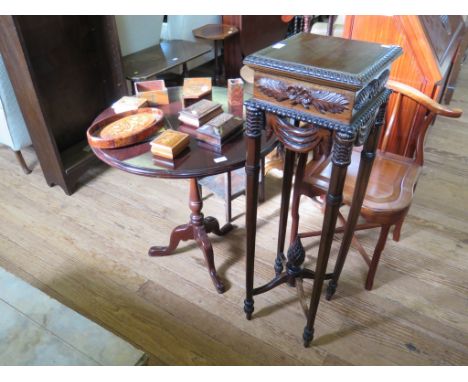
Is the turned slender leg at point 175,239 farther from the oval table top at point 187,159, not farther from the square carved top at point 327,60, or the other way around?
the square carved top at point 327,60

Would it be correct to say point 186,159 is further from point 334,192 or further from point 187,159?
point 334,192

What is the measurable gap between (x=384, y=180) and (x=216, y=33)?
7.33ft

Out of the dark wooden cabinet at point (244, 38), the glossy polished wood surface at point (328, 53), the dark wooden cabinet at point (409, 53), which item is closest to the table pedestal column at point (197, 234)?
the glossy polished wood surface at point (328, 53)

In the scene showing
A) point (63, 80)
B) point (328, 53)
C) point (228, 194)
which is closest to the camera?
point (328, 53)

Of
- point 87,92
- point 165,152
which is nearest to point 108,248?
point 165,152

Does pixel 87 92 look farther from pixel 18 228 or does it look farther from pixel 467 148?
pixel 467 148

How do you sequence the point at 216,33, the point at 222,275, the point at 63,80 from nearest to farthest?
the point at 222,275 → the point at 63,80 → the point at 216,33

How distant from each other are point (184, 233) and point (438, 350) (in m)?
1.14

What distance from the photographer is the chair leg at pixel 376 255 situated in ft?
5.03

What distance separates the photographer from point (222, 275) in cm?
178

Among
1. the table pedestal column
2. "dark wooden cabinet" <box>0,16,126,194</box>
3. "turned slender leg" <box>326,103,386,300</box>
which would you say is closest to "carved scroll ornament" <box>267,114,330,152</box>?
"turned slender leg" <box>326,103,386,300</box>

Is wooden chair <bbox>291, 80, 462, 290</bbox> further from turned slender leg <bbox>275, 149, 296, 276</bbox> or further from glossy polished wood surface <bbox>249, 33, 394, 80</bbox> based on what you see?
glossy polished wood surface <bbox>249, 33, 394, 80</bbox>

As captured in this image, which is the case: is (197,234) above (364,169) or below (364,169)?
below

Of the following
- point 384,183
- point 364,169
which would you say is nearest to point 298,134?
point 364,169
